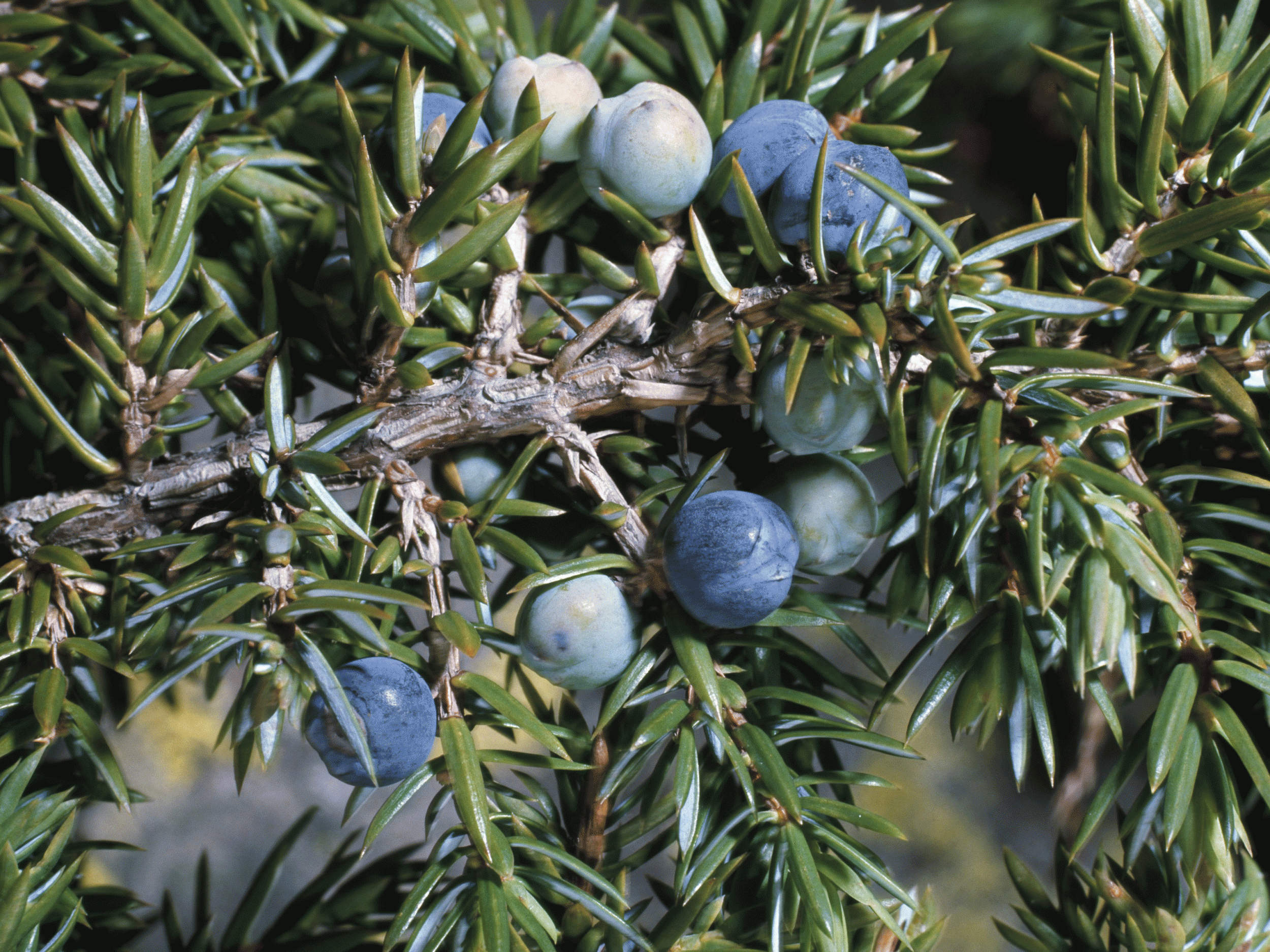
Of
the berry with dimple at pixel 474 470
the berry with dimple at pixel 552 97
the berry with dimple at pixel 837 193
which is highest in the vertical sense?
the berry with dimple at pixel 552 97

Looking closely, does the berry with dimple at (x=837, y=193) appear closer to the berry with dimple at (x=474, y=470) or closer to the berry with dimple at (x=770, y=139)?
the berry with dimple at (x=770, y=139)

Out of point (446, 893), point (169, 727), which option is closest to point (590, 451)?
point (446, 893)

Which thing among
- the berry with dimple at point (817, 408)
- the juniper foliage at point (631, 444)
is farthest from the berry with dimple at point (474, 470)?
the berry with dimple at point (817, 408)

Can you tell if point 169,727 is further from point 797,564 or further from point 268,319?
point 797,564

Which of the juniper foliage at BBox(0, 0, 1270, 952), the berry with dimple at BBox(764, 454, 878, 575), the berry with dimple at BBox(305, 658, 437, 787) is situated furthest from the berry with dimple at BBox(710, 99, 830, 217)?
the berry with dimple at BBox(305, 658, 437, 787)

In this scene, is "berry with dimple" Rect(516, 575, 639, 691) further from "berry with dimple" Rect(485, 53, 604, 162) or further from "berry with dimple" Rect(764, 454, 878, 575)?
"berry with dimple" Rect(485, 53, 604, 162)
